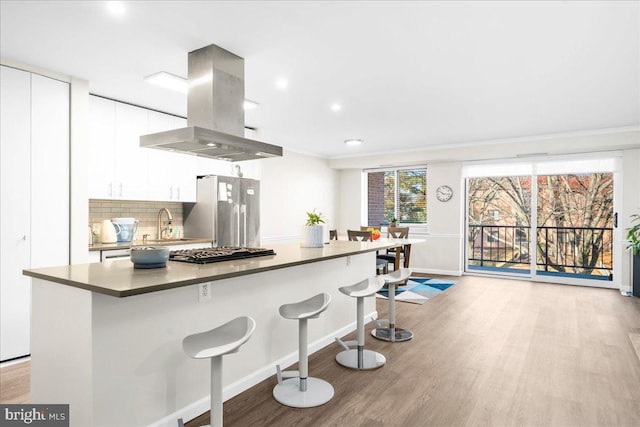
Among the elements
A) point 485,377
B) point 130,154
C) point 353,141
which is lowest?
point 485,377

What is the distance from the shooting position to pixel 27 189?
3.22 meters

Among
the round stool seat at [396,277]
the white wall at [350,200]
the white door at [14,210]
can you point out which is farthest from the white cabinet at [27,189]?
the white wall at [350,200]

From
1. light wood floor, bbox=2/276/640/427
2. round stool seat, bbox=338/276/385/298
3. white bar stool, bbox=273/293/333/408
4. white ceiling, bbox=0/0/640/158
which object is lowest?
light wood floor, bbox=2/276/640/427

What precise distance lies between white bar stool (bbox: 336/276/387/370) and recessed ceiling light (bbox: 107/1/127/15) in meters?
2.47

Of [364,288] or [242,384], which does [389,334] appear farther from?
[242,384]

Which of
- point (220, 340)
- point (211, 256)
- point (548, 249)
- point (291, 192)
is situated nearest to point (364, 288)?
point (211, 256)

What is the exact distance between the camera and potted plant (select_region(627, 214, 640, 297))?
17.3 ft

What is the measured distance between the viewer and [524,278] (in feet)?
21.7

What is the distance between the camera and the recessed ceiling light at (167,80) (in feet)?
11.3

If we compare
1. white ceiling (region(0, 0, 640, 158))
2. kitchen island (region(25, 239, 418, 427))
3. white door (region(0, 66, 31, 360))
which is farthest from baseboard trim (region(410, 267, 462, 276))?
white door (region(0, 66, 31, 360))

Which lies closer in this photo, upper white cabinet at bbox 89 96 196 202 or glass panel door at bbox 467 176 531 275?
upper white cabinet at bbox 89 96 196 202

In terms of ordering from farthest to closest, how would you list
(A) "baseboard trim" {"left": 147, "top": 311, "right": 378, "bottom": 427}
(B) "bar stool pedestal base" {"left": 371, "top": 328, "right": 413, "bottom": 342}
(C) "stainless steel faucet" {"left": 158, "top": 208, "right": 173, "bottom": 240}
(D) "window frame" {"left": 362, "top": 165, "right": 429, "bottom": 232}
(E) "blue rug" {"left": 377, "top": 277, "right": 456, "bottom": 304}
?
(D) "window frame" {"left": 362, "top": 165, "right": 429, "bottom": 232}, (E) "blue rug" {"left": 377, "top": 277, "right": 456, "bottom": 304}, (C) "stainless steel faucet" {"left": 158, "top": 208, "right": 173, "bottom": 240}, (B) "bar stool pedestal base" {"left": 371, "top": 328, "right": 413, "bottom": 342}, (A) "baseboard trim" {"left": 147, "top": 311, "right": 378, "bottom": 427}

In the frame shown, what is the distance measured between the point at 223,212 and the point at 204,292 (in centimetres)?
273

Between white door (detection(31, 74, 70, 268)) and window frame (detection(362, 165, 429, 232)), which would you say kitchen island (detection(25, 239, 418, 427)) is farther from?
window frame (detection(362, 165, 429, 232))
